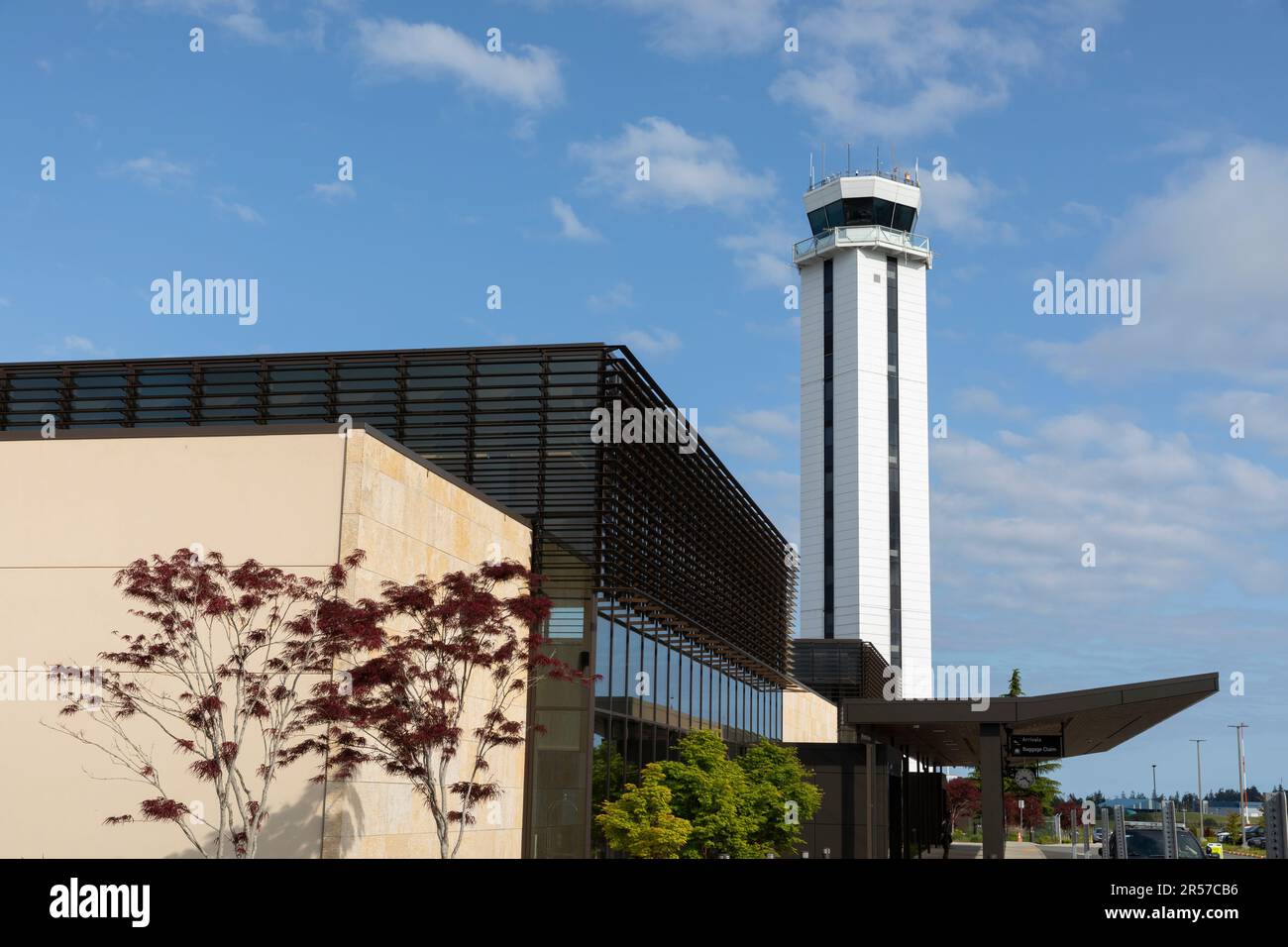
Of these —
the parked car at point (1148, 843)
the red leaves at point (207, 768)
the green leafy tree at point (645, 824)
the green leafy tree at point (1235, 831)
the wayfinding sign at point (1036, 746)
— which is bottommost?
the green leafy tree at point (1235, 831)

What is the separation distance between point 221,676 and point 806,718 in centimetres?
4309

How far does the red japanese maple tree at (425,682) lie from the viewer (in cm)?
1833

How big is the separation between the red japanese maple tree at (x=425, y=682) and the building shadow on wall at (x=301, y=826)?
1.61 ft

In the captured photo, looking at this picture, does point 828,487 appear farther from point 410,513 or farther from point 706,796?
point 410,513

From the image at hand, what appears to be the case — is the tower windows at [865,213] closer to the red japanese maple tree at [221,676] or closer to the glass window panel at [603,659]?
the glass window panel at [603,659]

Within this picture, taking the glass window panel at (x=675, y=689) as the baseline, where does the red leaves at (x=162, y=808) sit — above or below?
below

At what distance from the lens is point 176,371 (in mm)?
29938

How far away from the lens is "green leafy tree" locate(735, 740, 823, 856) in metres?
32.5

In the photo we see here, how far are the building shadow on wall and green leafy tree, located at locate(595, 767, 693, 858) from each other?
7833 mm

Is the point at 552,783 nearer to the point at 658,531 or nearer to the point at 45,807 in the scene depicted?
the point at 658,531

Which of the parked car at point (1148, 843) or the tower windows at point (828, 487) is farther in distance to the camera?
the tower windows at point (828, 487)

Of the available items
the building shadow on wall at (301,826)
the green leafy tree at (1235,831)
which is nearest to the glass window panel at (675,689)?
the building shadow on wall at (301,826)
